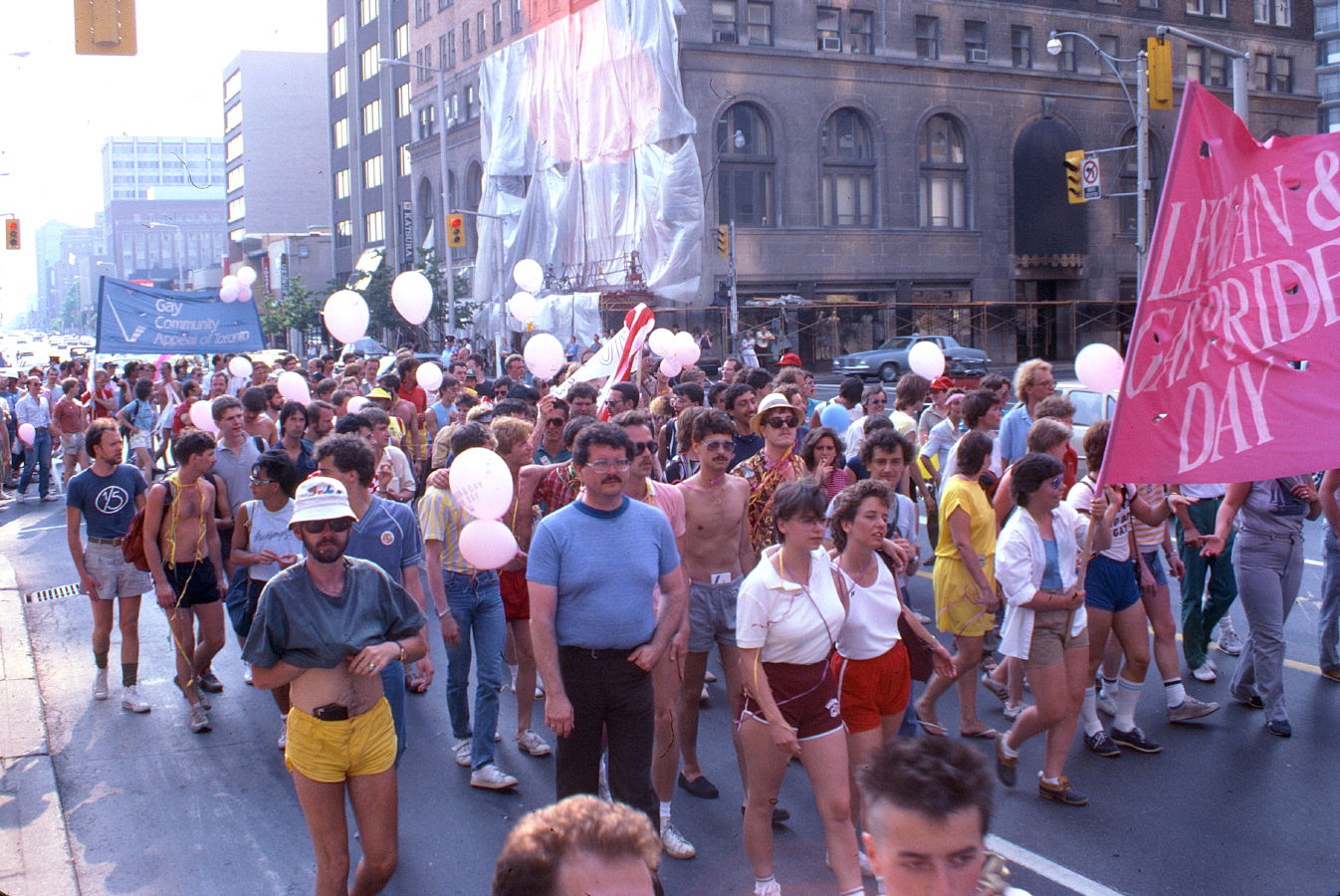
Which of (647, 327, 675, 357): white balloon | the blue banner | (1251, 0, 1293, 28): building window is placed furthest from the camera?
(1251, 0, 1293, 28): building window

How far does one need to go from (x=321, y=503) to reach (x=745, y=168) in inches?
1574

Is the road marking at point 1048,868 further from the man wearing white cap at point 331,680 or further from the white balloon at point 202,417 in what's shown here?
the white balloon at point 202,417

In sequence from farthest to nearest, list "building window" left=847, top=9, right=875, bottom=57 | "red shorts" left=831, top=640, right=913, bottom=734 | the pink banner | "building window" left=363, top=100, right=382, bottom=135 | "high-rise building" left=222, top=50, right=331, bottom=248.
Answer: "high-rise building" left=222, top=50, right=331, bottom=248 → "building window" left=363, top=100, right=382, bottom=135 → "building window" left=847, top=9, right=875, bottom=57 → "red shorts" left=831, top=640, right=913, bottom=734 → the pink banner

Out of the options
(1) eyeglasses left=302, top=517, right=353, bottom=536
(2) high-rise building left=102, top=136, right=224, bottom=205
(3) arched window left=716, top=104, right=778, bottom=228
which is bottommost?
(1) eyeglasses left=302, top=517, right=353, bottom=536

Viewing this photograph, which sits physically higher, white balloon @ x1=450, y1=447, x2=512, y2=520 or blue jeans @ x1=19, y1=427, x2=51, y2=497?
white balloon @ x1=450, y1=447, x2=512, y2=520

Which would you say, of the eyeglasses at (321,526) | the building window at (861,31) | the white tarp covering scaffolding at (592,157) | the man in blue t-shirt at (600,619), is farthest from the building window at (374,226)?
the eyeglasses at (321,526)

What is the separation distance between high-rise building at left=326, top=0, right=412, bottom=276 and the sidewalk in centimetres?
5287

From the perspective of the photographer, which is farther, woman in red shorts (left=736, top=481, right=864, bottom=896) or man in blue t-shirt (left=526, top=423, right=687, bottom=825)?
man in blue t-shirt (left=526, top=423, right=687, bottom=825)

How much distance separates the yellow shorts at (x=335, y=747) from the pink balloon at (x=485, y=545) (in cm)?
135

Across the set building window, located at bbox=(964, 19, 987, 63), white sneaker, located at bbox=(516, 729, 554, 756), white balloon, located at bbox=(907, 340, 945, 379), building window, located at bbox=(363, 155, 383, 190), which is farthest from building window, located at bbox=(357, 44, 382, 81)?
white sneaker, located at bbox=(516, 729, 554, 756)

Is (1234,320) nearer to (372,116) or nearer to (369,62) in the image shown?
(372,116)

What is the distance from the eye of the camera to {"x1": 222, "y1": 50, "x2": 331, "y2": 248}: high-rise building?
94250mm

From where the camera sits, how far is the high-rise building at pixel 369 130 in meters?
66.1

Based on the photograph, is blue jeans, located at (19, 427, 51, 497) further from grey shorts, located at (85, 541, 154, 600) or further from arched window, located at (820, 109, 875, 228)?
arched window, located at (820, 109, 875, 228)
